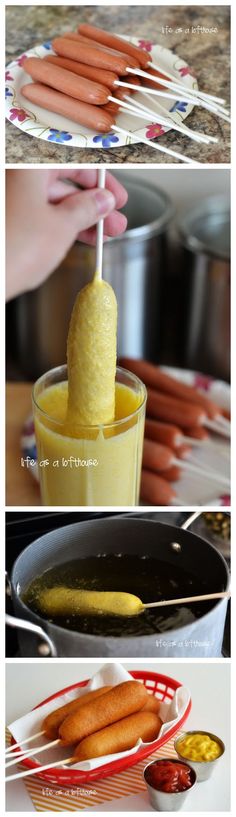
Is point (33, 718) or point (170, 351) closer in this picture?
point (33, 718)

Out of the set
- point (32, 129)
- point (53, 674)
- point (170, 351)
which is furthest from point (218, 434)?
point (32, 129)

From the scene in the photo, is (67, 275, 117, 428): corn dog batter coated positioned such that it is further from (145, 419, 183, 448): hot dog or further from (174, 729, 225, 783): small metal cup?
(145, 419, 183, 448): hot dog

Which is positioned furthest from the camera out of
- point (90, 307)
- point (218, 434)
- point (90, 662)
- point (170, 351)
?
point (170, 351)

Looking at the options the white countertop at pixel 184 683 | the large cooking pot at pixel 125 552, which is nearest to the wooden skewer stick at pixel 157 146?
the large cooking pot at pixel 125 552

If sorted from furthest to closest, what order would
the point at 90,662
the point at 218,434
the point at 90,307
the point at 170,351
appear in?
the point at 170,351 < the point at 218,434 < the point at 90,662 < the point at 90,307

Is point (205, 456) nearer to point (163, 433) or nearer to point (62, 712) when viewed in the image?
point (163, 433)

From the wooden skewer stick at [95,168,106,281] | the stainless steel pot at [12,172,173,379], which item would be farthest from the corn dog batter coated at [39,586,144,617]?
the stainless steel pot at [12,172,173,379]

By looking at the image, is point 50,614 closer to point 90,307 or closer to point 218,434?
point 90,307
